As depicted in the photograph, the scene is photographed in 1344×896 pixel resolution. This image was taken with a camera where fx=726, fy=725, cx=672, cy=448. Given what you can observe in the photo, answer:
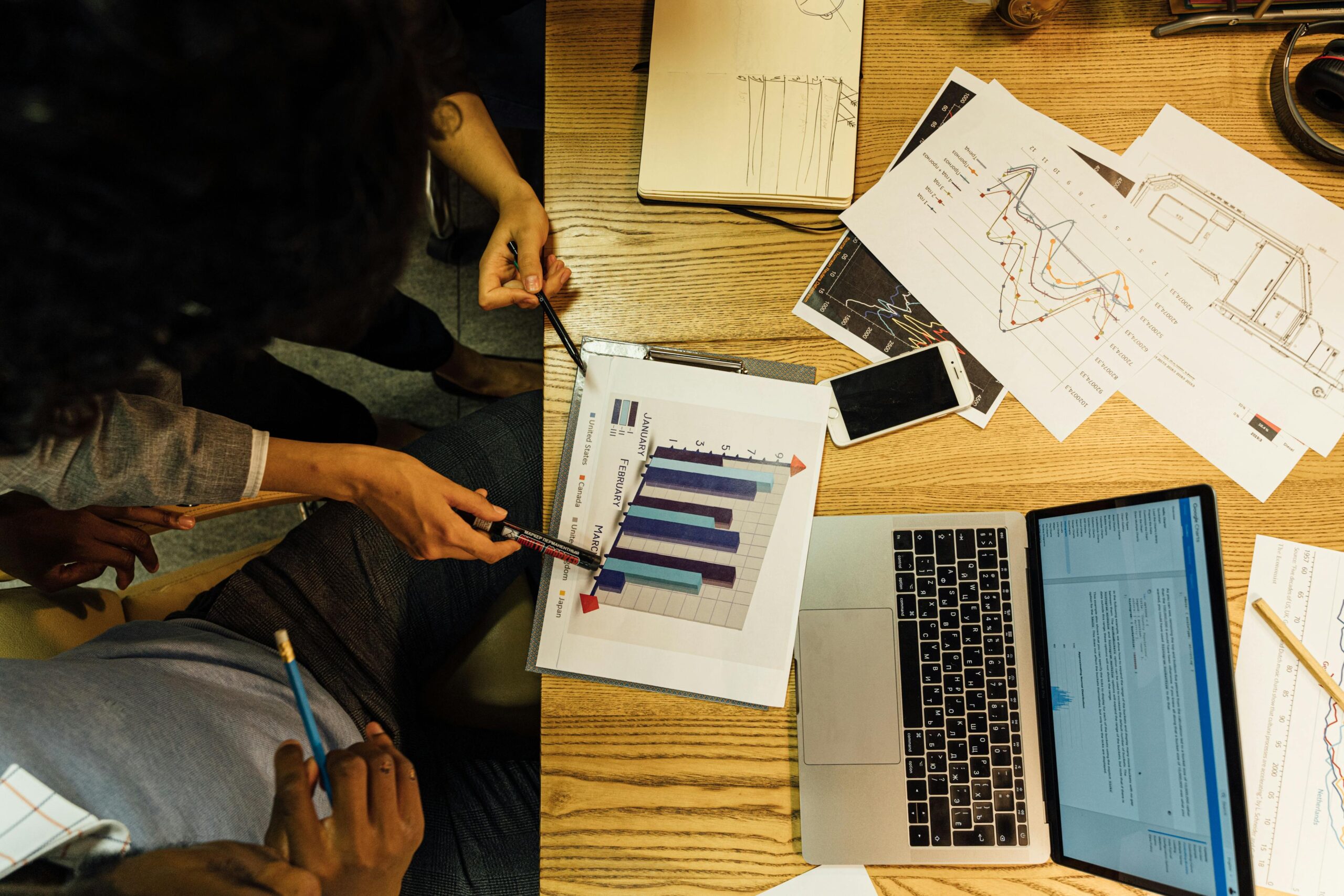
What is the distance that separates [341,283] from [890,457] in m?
0.59

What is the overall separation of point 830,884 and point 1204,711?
1.29ft

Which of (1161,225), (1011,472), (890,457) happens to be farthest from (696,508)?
(1161,225)

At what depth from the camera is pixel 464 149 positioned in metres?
0.90

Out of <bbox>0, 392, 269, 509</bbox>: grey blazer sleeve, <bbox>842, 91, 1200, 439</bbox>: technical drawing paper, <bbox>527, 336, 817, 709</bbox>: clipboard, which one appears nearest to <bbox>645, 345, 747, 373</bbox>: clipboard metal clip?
<bbox>527, 336, 817, 709</bbox>: clipboard

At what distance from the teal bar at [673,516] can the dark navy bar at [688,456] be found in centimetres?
6

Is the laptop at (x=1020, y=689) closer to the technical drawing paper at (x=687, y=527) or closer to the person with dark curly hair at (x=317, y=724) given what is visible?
the technical drawing paper at (x=687, y=527)

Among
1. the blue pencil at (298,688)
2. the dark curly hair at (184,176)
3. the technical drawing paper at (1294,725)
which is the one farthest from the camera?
the technical drawing paper at (1294,725)

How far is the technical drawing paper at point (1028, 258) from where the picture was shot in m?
0.82

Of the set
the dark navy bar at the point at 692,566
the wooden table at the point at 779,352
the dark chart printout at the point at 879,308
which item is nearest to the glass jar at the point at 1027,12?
the wooden table at the point at 779,352

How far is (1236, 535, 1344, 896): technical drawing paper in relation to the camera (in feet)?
2.43

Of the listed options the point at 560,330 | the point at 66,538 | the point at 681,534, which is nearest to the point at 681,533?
the point at 681,534

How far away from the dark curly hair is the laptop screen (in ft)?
2.31

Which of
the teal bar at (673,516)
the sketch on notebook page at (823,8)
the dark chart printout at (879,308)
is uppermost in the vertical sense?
the sketch on notebook page at (823,8)

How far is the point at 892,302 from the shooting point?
841 mm
